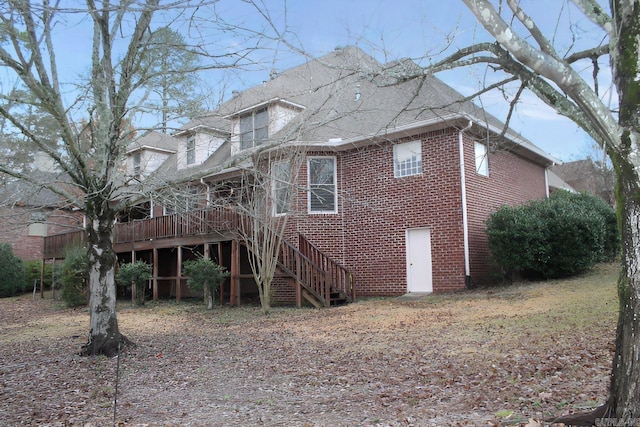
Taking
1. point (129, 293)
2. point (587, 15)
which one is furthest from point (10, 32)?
point (129, 293)

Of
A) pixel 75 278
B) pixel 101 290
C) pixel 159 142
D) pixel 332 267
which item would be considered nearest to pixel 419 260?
pixel 332 267

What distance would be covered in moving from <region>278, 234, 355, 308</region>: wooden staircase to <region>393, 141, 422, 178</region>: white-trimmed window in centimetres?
326

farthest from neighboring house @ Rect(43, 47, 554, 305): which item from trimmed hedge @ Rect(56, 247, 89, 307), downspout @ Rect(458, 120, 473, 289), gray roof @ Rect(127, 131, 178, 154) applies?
gray roof @ Rect(127, 131, 178, 154)

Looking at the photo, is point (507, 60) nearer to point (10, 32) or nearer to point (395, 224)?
point (10, 32)

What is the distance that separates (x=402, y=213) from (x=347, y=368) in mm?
8322

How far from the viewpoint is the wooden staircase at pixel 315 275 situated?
45.8ft

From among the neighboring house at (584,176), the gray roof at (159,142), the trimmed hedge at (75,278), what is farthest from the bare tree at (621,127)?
the neighboring house at (584,176)

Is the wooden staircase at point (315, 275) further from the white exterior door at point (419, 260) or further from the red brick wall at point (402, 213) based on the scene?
the white exterior door at point (419, 260)

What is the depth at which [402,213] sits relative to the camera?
1488 centimetres

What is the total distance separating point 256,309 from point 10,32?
30.3 feet

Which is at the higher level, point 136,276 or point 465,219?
point 465,219

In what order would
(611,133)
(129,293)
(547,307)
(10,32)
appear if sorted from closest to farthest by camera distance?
(611,133) → (10,32) → (547,307) → (129,293)

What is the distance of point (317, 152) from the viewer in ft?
52.6

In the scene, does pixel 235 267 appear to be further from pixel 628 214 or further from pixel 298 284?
pixel 628 214
